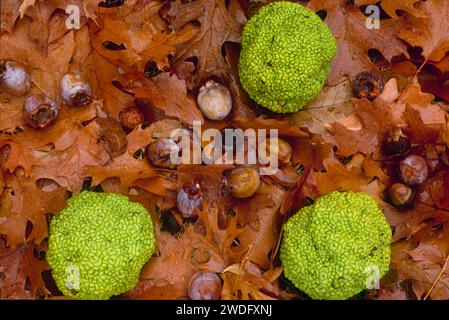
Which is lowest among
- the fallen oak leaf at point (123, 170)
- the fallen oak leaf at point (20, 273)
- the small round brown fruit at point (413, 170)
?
the fallen oak leaf at point (20, 273)

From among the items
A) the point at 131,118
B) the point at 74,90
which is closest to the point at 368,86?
the point at 131,118

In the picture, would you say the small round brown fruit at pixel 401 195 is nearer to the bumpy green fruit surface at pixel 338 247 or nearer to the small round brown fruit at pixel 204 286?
the bumpy green fruit surface at pixel 338 247

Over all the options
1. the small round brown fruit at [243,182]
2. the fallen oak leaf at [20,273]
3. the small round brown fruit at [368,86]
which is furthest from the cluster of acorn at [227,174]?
the fallen oak leaf at [20,273]

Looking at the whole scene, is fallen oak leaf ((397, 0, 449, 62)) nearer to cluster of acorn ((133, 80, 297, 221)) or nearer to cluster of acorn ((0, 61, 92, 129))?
cluster of acorn ((133, 80, 297, 221))

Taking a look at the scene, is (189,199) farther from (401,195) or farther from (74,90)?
(401,195)

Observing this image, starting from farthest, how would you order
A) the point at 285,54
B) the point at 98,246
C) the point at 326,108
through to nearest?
the point at 326,108 < the point at 285,54 < the point at 98,246

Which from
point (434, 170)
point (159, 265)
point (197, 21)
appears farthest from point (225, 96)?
point (434, 170)
